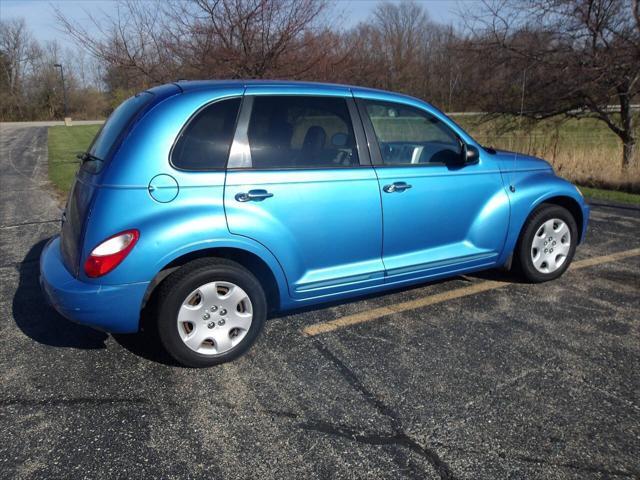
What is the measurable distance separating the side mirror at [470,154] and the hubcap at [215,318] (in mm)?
2032

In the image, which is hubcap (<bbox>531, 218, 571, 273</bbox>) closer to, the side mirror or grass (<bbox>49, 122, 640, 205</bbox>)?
the side mirror

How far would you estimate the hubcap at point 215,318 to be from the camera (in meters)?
3.16

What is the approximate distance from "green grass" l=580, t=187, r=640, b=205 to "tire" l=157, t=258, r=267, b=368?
7457 millimetres

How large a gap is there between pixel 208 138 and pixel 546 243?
3.11 m

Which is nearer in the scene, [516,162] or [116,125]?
[116,125]

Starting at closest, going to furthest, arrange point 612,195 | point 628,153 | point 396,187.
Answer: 1. point 396,187
2. point 612,195
3. point 628,153

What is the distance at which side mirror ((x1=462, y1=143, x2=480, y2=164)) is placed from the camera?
4.07 meters

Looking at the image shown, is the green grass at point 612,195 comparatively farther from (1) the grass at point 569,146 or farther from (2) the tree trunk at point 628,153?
(2) the tree trunk at point 628,153

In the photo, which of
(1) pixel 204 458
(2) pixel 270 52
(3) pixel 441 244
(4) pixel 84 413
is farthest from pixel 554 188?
(2) pixel 270 52

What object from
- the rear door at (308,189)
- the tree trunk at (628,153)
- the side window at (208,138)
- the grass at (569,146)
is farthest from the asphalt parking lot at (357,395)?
the tree trunk at (628,153)

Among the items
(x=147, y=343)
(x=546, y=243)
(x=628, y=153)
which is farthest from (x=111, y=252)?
(x=628, y=153)

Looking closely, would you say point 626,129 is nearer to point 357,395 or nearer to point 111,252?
point 357,395

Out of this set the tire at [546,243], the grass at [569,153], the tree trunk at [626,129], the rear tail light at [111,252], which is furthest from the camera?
the tree trunk at [626,129]

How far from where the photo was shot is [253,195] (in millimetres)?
3244
